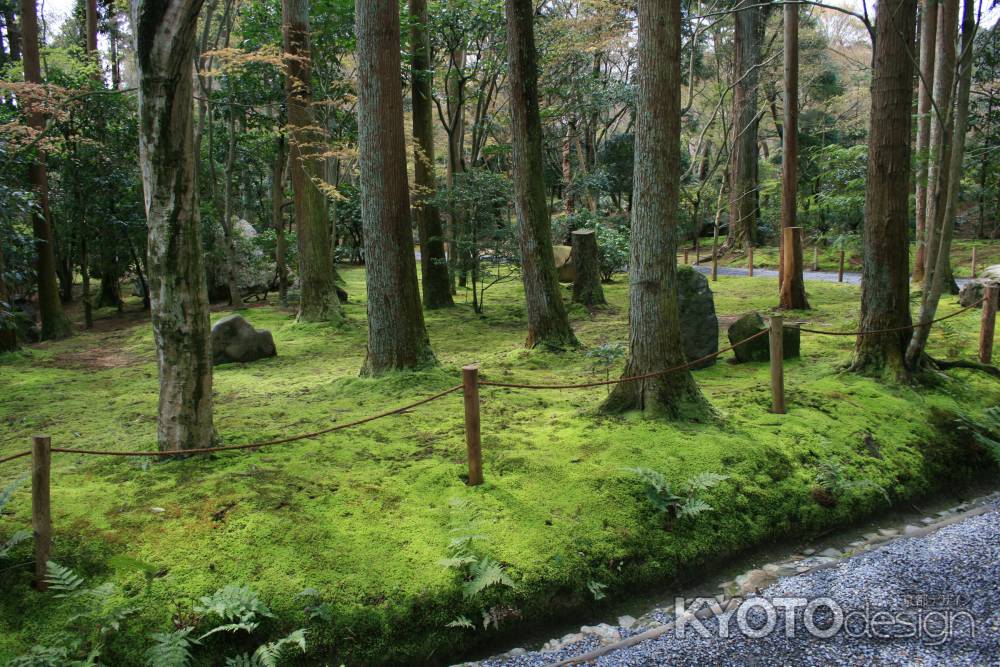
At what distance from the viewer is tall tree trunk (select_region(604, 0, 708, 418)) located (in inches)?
217

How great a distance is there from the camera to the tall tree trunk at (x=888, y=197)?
676 cm

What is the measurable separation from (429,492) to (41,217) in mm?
10582

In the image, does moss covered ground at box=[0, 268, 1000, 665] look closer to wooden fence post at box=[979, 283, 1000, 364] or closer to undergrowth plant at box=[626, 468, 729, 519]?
undergrowth plant at box=[626, 468, 729, 519]

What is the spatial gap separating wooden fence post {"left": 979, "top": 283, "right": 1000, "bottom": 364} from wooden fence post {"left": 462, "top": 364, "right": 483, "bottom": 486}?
617 centimetres

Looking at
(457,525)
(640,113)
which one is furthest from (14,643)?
(640,113)

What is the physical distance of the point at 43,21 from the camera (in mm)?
24375

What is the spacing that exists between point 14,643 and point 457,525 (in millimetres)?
2385

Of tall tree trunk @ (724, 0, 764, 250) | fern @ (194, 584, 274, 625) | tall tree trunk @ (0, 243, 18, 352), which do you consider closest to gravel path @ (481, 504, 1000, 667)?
fern @ (194, 584, 274, 625)

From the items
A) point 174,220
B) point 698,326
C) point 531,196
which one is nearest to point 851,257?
point 698,326

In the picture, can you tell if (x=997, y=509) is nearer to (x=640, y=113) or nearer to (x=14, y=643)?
(x=640, y=113)

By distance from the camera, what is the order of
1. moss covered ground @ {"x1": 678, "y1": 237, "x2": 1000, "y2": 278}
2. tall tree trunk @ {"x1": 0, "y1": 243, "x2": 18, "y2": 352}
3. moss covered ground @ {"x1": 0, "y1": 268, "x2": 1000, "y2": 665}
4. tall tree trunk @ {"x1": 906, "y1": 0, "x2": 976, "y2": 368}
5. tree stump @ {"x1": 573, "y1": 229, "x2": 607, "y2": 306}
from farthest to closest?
moss covered ground @ {"x1": 678, "y1": 237, "x2": 1000, "y2": 278} < tree stump @ {"x1": 573, "y1": 229, "x2": 607, "y2": 306} < tall tree trunk @ {"x1": 0, "y1": 243, "x2": 18, "y2": 352} < tall tree trunk @ {"x1": 906, "y1": 0, "x2": 976, "y2": 368} < moss covered ground @ {"x1": 0, "y1": 268, "x2": 1000, "y2": 665}

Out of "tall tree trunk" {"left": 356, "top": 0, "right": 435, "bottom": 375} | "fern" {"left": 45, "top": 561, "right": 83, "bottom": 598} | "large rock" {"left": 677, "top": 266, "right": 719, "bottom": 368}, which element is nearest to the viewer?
"fern" {"left": 45, "top": 561, "right": 83, "bottom": 598}

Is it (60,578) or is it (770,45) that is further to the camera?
(770,45)

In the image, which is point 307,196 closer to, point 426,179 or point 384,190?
point 426,179
